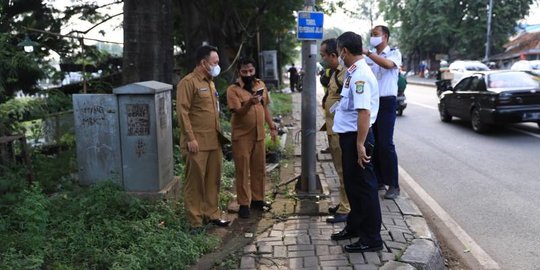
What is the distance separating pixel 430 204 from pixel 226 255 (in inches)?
119

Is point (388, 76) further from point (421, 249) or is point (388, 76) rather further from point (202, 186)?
point (202, 186)

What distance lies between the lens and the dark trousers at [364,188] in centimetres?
396

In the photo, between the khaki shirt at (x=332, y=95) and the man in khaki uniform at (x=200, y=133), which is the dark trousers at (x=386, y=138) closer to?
the khaki shirt at (x=332, y=95)

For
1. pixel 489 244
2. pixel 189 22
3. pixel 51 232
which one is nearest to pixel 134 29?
pixel 51 232

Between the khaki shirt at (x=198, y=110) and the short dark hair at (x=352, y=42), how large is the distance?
147 cm

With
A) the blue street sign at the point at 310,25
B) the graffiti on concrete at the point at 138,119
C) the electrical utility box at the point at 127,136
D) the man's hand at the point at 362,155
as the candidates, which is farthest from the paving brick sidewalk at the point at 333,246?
the blue street sign at the point at 310,25

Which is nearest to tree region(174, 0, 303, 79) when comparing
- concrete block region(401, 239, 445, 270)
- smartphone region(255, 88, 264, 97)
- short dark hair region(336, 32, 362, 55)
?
smartphone region(255, 88, 264, 97)

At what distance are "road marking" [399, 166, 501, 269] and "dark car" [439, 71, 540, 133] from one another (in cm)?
401

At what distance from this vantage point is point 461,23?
41.8 metres

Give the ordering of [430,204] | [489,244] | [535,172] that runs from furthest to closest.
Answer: [535,172] < [430,204] < [489,244]

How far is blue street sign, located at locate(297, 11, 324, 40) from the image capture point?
5496mm

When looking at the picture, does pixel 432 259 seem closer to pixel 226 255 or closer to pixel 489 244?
pixel 489 244

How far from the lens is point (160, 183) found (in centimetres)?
511

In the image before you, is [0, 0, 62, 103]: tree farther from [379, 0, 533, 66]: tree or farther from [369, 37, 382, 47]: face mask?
[379, 0, 533, 66]: tree
